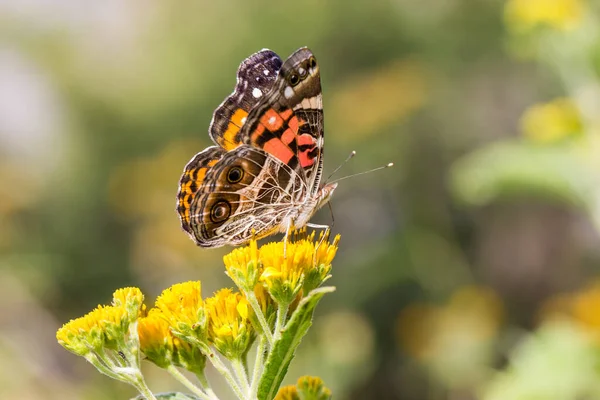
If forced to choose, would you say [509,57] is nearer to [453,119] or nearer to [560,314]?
[453,119]

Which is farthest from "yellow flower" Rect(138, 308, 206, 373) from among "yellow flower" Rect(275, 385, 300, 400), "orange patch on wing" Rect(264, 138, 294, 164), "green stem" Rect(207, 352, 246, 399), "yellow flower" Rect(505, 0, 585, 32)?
"yellow flower" Rect(505, 0, 585, 32)

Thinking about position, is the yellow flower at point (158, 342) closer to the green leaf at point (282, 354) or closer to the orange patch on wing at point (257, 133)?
the green leaf at point (282, 354)

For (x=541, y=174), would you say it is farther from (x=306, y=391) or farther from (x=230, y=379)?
(x=230, y=379)

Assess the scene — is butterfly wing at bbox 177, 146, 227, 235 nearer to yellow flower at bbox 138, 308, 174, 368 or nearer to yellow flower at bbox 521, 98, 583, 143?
yellow flower at bbox 138, 308, 174, 368

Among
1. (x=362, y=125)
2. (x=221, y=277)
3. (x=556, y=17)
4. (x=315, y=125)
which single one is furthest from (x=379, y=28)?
(x=315, y=125)

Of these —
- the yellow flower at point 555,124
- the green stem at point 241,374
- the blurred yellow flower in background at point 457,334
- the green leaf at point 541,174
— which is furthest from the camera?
the blurred yellow flower in background at point 457,334

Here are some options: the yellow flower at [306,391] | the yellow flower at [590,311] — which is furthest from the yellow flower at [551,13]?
the yellow flower at [306,391]
